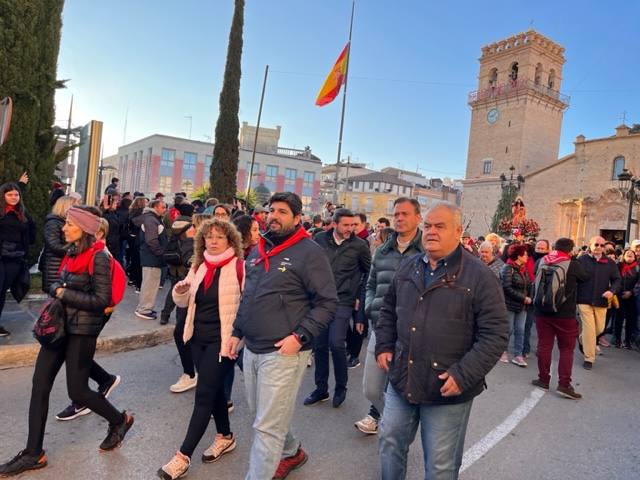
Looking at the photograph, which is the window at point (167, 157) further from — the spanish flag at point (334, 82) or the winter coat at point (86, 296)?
the winter coat at point (86, 296)

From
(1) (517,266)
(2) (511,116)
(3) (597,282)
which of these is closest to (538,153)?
(2) (511,116)

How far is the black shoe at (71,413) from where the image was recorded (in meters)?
4.05

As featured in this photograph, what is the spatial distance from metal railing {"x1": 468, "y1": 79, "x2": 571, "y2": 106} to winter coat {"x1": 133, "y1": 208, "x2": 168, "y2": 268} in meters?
40.4

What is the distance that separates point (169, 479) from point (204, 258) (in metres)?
1.55

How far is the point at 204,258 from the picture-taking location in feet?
12.2

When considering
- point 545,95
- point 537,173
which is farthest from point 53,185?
point 545,95

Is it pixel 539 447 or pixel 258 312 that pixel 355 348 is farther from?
pixel 258 312

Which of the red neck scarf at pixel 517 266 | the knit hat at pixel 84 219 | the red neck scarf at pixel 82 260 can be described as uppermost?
the knit hat at pixel 84 219

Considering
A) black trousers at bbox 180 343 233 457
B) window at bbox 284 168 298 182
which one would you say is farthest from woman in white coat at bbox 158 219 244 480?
window at bbox 284 168 298 182

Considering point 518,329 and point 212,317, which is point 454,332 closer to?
point 212,317

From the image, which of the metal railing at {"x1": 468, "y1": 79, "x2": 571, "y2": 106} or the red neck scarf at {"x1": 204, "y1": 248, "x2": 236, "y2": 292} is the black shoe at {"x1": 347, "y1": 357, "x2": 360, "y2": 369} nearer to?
the red neck scarf at {"x1": 204, "y1": 248, "x2": 236, "y2": 292}

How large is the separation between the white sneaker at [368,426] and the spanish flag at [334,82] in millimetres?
17226

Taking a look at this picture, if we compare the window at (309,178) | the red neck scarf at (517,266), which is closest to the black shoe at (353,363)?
the red neck scarf at (517,266)

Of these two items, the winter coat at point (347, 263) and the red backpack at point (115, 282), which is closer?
the red backpack at point (115, 282)
